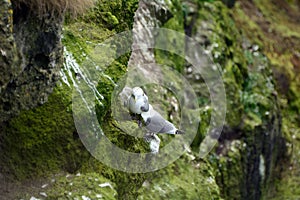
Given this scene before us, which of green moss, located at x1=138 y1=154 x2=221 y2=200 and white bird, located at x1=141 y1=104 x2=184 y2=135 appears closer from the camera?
white bird, located at x1=141 y1=104 x2=184 y2=135

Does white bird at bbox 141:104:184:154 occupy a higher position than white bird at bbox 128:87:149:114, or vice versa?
white bird at bbox 128:87:149:114

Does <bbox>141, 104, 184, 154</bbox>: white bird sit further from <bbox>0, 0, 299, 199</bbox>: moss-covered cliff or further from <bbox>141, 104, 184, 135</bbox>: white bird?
<bbox>0, 0, 299, 199</bbox>: moss-covered cliff

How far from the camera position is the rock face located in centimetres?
418

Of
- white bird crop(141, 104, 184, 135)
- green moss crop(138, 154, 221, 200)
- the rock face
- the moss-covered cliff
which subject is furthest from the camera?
green moss crop(138, 154, 221, 200)

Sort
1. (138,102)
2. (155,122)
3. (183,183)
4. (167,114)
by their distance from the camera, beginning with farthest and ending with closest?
1. (167,114)
2. (183,183)
3. (155,122)
4. (138,102)

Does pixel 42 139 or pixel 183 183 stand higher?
pixel 42 139

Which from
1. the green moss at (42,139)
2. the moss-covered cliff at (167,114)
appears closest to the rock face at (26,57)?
the moss-covered cliff at (167,114)

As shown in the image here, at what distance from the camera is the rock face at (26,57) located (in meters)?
4.18

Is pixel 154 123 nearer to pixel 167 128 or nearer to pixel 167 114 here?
pixel 167 128

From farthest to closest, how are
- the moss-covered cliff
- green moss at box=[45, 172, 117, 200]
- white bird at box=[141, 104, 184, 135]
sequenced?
white bird at box=[141, 104, 184, 135], the moss-covered cliff, green moss at box=[45, 172, 117, 200]

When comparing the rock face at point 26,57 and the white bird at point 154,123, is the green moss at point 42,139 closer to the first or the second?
the rock face at point 26,57

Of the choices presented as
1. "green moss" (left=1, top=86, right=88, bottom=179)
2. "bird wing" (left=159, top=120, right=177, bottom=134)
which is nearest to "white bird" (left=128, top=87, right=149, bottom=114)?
"bird wing" (left=159, top=120, right=177, bottom=134)

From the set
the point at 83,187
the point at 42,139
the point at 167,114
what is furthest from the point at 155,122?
the point at 167,114

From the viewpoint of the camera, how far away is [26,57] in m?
4.67
